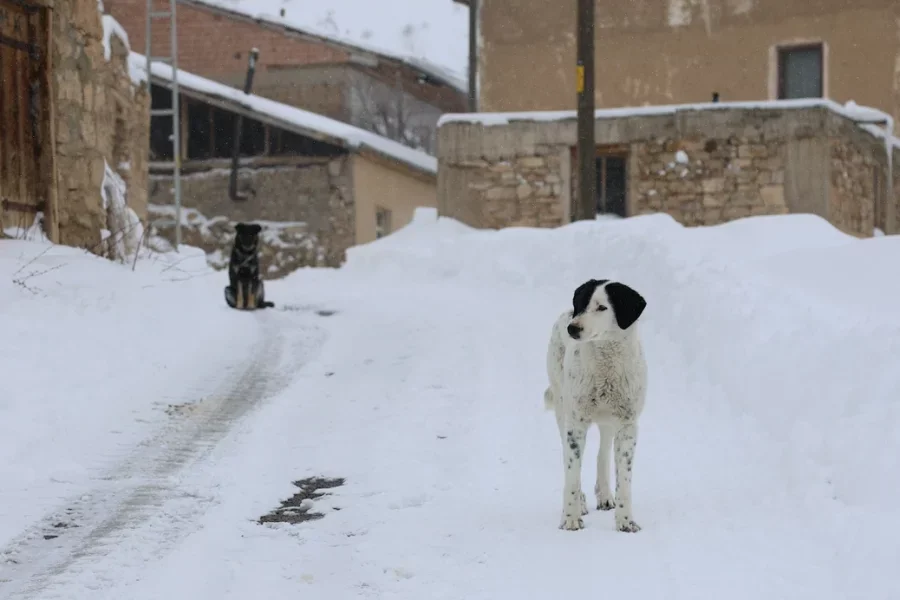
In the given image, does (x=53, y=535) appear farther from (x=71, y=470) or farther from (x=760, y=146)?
(x=760, y=146)

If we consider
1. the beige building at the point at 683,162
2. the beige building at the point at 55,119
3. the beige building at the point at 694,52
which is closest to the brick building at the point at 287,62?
the beige building at the point at 694,52

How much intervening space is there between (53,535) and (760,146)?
1537cm

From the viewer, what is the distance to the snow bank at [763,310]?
6203mm

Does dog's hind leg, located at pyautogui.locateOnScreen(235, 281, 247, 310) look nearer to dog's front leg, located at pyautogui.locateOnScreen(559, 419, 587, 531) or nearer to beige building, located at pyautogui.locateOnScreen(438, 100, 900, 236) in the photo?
beige building, located at pyautogui.locateOnScreen(438, 100, 900, 236)

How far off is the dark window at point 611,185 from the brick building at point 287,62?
37.2 ft

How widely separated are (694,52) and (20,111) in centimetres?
1393

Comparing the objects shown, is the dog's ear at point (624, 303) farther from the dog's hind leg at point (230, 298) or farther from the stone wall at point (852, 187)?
the stone wall at point (852, 187)

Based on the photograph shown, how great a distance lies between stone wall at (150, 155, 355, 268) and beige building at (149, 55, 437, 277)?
0.02m

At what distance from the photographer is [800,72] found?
23125 mm

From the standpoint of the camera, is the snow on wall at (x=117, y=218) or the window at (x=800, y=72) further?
the window at (x=800, y=72)

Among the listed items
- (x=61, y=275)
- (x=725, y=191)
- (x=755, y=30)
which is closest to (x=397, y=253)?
(x=725, y=191)

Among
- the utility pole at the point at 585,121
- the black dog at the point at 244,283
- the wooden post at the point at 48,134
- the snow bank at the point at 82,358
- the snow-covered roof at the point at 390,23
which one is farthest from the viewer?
Result: the snow-covered roof at the point at 390,23

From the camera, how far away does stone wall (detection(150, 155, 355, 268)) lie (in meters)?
26.8

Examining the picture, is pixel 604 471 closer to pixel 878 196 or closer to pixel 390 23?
pixel 878 196
